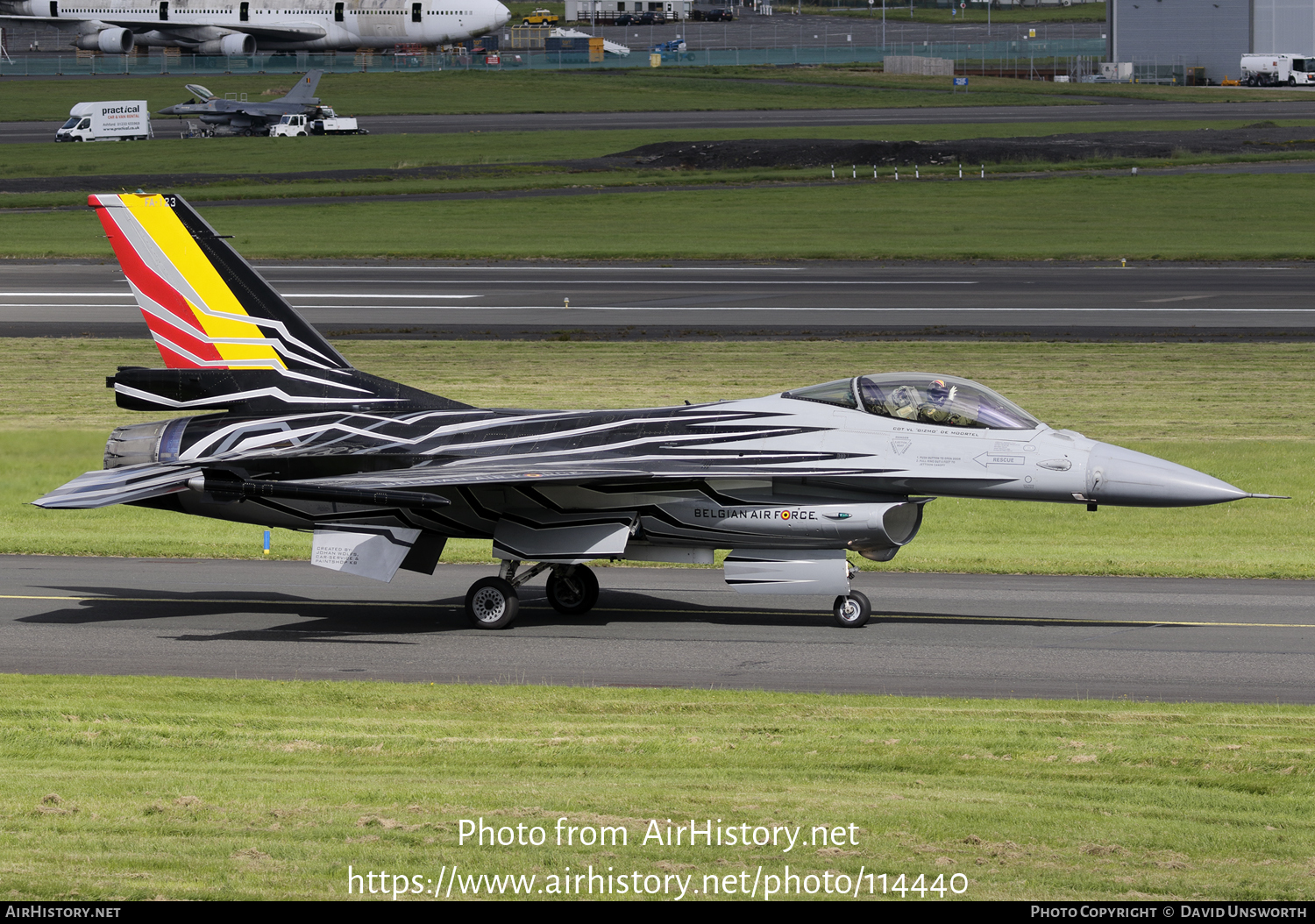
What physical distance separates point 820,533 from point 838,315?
25526mm

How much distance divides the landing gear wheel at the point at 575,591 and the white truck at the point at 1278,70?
4621 inches

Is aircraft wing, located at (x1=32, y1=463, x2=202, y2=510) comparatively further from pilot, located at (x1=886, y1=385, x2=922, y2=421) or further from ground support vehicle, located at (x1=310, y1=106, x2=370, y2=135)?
ground support vehicle, located at (x1=310, y1=106, x2=370, y2=135)

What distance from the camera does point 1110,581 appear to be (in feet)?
67.9

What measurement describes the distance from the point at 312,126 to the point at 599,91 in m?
32.5

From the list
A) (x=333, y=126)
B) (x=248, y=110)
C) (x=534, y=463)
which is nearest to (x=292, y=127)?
(x=333, y=126)

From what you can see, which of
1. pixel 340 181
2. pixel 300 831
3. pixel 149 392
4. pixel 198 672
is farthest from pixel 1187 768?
pixel 340 181

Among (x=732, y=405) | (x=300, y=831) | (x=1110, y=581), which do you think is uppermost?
(x=732, y=405)

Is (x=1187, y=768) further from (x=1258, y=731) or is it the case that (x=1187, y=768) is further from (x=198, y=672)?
(x=198, y=672)

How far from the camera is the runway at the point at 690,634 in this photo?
1586cm

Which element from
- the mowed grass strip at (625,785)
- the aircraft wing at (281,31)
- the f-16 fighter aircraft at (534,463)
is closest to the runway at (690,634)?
the f-16 fighter aircraft at (534,463)

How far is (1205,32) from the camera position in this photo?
128250 mm

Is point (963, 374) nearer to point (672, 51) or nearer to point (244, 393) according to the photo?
point (244, 393)

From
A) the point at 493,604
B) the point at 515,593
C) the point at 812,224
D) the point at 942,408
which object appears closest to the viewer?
the point at 942,408

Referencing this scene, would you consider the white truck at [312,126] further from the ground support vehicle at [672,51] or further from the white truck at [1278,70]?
the white truck at [1278,70]
